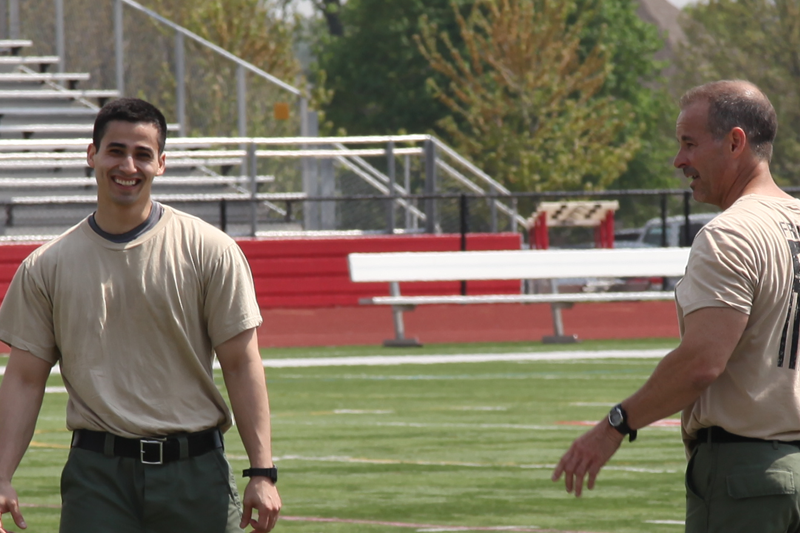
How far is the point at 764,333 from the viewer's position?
13.6 ft

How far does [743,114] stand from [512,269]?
51.4ft

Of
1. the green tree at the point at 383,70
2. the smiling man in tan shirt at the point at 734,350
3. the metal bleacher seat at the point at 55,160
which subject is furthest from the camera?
the green tree at the point at 383,70

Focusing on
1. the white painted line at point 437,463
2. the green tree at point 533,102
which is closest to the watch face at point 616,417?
the white painted line at point 437,463

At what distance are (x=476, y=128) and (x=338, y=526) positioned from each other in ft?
128

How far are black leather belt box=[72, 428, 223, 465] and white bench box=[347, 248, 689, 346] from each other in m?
14.1

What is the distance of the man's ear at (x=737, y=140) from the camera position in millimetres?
4246

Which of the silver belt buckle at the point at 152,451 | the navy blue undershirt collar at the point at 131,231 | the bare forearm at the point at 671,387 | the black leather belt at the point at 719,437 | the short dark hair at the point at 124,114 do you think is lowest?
the silver belt buckle at the point at 152,451

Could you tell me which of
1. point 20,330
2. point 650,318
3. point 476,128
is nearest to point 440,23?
point 476,128

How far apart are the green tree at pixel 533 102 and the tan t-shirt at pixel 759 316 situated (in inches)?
1566

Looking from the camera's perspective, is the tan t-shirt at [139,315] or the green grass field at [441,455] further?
the green grass field at [441,455]

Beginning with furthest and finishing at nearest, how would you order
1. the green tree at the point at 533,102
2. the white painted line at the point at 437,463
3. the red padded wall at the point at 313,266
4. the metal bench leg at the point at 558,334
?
the green tree at the point at 533,102, the red padded wall at the point at 313,266, the metal bench leg at the point at 558,334, the white painted line at the point at 437,463

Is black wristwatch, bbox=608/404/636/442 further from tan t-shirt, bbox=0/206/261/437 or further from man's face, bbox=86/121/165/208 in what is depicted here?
man's face, bbox=86/121/165/208

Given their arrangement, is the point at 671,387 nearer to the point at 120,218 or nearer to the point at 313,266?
the point at 120,218

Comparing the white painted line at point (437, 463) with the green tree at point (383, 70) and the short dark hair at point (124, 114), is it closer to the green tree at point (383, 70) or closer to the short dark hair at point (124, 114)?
the short dark hair at point (124, 114)
